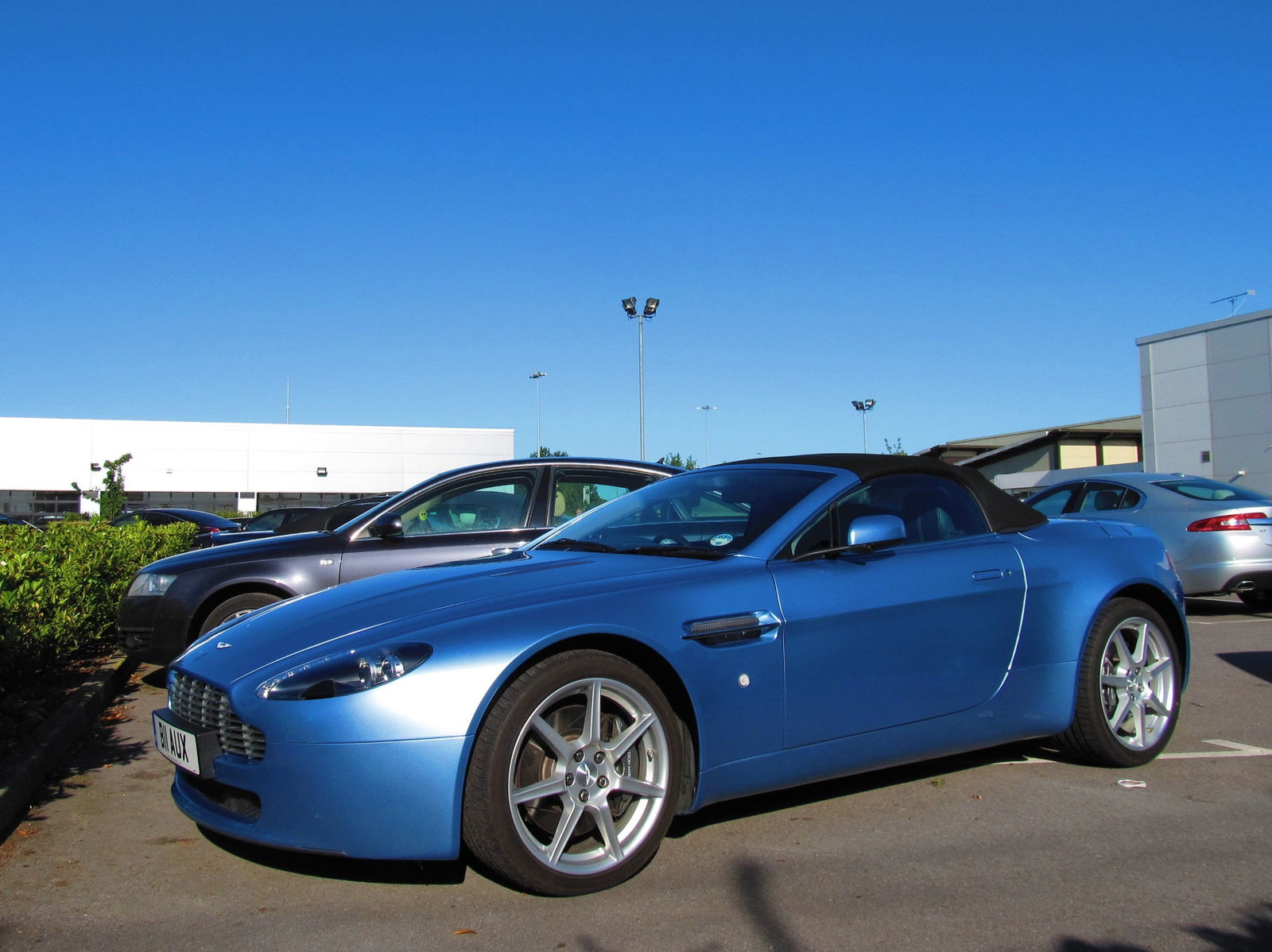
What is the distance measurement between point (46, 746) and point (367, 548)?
2.43 meters

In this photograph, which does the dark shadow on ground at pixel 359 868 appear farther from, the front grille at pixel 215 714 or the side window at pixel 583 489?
the side window at pixel 583 489

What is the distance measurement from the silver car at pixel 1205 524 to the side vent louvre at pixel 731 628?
22.6 feet

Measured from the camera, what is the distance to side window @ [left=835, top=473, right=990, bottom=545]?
4254mm

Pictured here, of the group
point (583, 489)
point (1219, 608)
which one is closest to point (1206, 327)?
point (1219, 608)

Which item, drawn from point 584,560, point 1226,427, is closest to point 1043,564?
point 584,560

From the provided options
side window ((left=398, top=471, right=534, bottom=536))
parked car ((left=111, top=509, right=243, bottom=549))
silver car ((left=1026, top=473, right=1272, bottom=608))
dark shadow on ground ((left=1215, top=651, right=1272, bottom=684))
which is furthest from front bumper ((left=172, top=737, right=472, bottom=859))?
parked car ((left=111, top=509, right=243, bottom=549))

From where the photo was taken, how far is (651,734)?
3346 mm

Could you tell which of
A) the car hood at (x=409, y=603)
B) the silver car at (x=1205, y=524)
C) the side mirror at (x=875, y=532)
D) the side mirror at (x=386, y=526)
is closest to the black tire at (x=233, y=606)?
the side mirror at (x=386, y=526)

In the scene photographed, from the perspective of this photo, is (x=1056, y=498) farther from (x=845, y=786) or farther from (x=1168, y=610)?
(x=845, y=786)

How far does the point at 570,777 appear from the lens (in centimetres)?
319

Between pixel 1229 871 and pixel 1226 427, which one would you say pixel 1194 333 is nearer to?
pixel 1226 427

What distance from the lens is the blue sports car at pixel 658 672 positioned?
301 cm

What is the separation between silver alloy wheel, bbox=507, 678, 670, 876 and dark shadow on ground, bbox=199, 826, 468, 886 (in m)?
0.40

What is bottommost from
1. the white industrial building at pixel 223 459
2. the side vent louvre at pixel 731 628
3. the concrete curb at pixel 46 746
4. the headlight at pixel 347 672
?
the concrete curb at pixel 46 746
